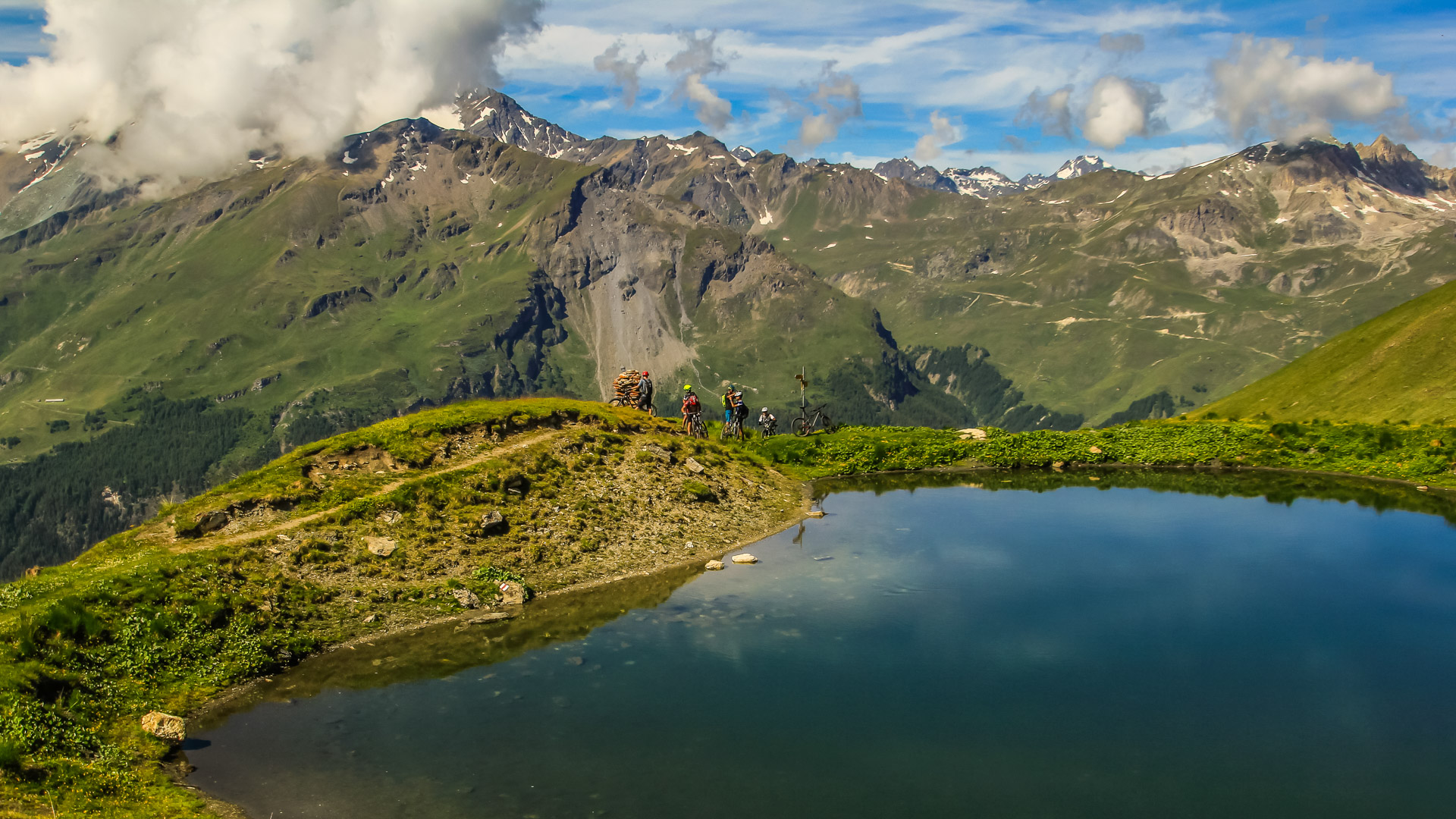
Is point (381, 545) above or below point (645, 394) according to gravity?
below

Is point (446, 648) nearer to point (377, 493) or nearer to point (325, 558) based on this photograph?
point (325, 558)

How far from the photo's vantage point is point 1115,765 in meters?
30.7

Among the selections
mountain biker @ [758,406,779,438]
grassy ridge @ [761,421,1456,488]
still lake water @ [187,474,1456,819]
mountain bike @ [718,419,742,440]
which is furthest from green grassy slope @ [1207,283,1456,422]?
mountain bike @ [718,419,742,440]

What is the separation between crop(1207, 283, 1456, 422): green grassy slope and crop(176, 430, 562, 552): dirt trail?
75.4 meters

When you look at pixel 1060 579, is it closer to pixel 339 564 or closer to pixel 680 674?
pixel 680 674

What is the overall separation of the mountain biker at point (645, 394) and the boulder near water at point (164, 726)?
1955 inches

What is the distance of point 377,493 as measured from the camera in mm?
53219

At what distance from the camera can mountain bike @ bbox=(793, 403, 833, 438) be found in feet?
311

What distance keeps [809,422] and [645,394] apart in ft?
→ 75.8

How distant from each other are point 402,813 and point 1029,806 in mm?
18920

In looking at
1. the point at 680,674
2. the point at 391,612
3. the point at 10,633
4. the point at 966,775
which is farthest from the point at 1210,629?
the point at 10,633

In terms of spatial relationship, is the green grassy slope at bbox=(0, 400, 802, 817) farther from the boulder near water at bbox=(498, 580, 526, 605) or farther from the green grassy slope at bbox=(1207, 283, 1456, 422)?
the green grassy slope at bbox=(1207, 283, 1456, 422)

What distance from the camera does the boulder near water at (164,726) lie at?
103 ft

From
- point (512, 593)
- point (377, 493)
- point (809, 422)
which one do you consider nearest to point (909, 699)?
point (512, 593)
